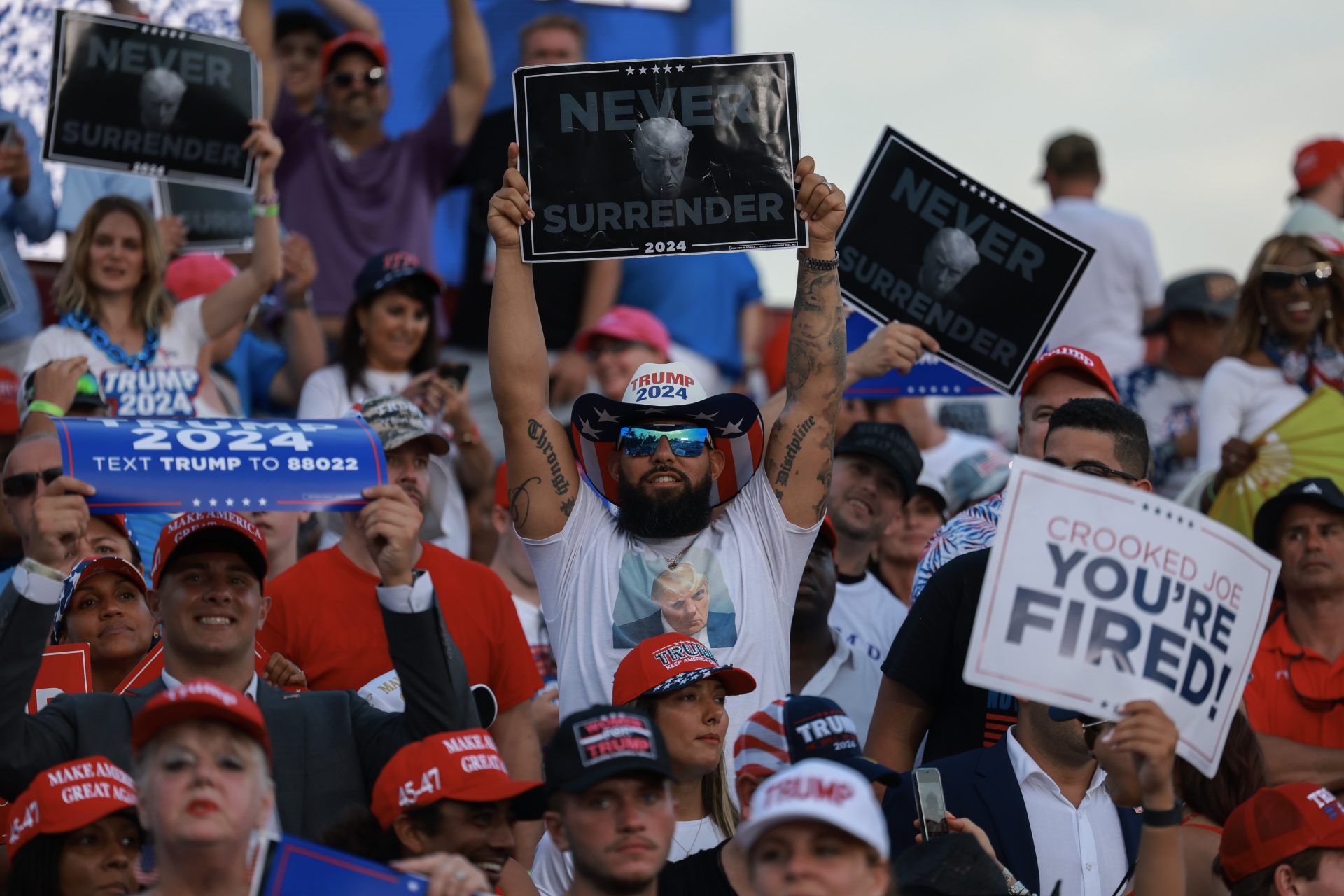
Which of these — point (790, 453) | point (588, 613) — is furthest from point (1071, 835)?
point (588, 613)

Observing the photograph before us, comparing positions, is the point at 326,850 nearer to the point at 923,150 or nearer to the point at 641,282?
the point at 923,150

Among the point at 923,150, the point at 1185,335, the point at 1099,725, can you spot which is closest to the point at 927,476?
the point at 923,150

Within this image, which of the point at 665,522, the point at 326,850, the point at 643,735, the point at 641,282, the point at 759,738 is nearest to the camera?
the point at 326,850

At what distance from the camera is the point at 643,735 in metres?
4.47

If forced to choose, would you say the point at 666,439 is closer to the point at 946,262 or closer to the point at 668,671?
the point at 668,671

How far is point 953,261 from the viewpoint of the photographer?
6.96 meters

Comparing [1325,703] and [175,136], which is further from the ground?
[175,136]

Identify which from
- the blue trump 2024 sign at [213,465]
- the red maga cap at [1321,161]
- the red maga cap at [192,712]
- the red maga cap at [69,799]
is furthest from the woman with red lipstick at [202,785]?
the red maga cap at [1321,161]

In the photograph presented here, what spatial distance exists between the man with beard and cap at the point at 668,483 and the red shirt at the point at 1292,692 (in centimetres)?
199

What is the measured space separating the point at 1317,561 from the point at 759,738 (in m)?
2.89

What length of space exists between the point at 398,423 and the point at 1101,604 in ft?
9.77

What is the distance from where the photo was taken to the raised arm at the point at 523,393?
5723mm

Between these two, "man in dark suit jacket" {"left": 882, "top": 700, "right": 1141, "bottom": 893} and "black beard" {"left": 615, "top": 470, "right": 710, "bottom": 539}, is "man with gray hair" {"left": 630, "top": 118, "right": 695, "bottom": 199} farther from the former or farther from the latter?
"man in dark suit jacket" {"left": 882, "top": 700, "right": 1141, "bottom": 893}

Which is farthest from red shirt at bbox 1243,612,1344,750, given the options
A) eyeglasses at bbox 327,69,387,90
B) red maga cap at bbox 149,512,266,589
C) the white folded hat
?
eyeglasses at bbox 327,69,387,90
